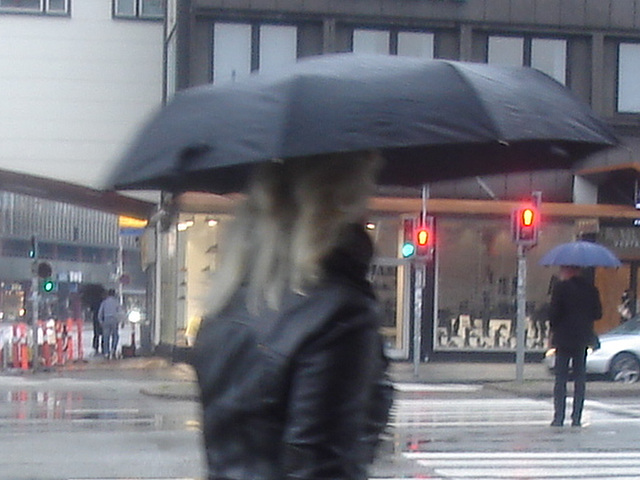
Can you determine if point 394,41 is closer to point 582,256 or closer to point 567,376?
point 582,256

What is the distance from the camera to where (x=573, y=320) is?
46.0 feet

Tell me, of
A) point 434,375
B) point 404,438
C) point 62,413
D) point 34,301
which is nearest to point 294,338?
point 404,438

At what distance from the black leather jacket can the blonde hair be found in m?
0.05

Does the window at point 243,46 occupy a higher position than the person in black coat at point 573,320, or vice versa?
the window at point 243,46

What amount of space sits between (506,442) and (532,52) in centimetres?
1616

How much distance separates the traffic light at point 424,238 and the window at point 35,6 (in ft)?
41.4

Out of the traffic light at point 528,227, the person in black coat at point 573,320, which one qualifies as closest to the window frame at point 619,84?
the traffic light at point 528,227

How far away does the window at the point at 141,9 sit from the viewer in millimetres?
31625

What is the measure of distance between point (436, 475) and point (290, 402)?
8619 mm

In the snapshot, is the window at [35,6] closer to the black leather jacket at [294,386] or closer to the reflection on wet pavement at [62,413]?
the reflection on wet pavement at [62,413]

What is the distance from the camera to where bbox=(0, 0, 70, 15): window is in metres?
31.1

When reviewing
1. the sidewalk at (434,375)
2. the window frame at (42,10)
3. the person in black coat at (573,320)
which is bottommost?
the sidewalk at (434,375)

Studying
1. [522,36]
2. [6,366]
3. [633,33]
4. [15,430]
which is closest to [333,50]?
[522,36]

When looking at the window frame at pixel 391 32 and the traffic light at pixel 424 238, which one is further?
the window frame at pixel 391 32
